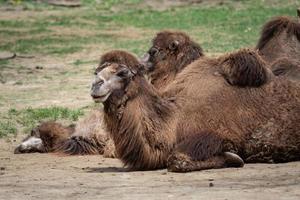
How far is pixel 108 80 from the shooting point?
8.84m

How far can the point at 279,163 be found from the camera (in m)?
9.07

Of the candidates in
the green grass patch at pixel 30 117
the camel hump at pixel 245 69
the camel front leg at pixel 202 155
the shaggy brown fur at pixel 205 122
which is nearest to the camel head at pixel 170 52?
the shaggy brown fur at pixel 205 122

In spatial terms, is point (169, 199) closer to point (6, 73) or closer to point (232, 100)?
point (232, 100)

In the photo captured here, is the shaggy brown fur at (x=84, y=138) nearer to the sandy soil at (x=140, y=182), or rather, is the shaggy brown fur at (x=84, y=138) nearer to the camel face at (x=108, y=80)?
the sandy soil at (x=140, y=182)

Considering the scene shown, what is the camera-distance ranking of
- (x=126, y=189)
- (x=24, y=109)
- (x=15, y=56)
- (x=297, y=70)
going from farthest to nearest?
1. (x=15, y=56)
2. (x=24, y=109)
3. (x=297, y=70)
4. (x=126, y=189)

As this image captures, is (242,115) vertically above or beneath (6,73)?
above

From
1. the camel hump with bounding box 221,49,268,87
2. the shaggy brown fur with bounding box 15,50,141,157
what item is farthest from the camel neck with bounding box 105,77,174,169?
the shaggy brown fur with bounding box 15,50,141,157

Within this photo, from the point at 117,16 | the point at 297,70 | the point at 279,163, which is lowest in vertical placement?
the point at 117,16

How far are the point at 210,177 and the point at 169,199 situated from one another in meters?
1.02

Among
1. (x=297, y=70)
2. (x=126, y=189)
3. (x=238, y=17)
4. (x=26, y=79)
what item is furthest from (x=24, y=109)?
(x=238, y=17)

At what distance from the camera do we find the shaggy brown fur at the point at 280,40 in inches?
416

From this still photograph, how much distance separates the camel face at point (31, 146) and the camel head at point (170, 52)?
4.72 feet

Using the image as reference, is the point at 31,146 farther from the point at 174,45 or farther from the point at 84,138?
the point at 174,45

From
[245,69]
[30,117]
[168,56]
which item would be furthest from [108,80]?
[30,117]
